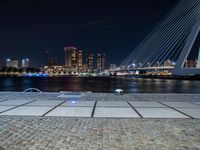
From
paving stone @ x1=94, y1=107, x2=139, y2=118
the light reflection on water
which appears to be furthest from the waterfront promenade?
the light reflection on water

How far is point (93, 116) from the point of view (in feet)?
22.9

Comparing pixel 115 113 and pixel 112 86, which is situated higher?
pixel 115 113

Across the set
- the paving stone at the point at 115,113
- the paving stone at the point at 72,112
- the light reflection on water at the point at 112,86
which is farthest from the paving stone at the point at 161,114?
the light reflection on water at the point at 112,86

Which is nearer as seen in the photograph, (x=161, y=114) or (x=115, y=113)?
(x=161, y=114)

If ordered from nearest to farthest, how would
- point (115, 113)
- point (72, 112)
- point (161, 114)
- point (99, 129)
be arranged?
point (99, 129)
point (161, 114)
point (115, 113)
point (72, 112)

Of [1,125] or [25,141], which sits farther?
[1,125]

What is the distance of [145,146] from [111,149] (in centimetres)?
61

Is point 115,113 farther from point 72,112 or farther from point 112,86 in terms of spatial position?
point 112,86

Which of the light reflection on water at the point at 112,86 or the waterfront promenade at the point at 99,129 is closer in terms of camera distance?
the waterfront promenade at the point at 99,129

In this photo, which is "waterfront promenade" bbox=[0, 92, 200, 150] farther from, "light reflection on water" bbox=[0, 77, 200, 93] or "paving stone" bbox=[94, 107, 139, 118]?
"light reflection on water" bbox=[0, 77, 200, 93]

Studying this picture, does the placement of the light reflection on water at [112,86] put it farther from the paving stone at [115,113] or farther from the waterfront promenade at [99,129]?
the waterfront promenade at [99,129]

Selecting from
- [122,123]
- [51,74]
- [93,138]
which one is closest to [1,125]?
[93,138]

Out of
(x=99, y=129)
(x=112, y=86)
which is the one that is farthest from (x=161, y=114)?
(x=112, y=86)

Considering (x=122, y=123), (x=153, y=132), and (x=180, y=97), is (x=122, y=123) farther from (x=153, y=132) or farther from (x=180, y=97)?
(x=180, y=97)
